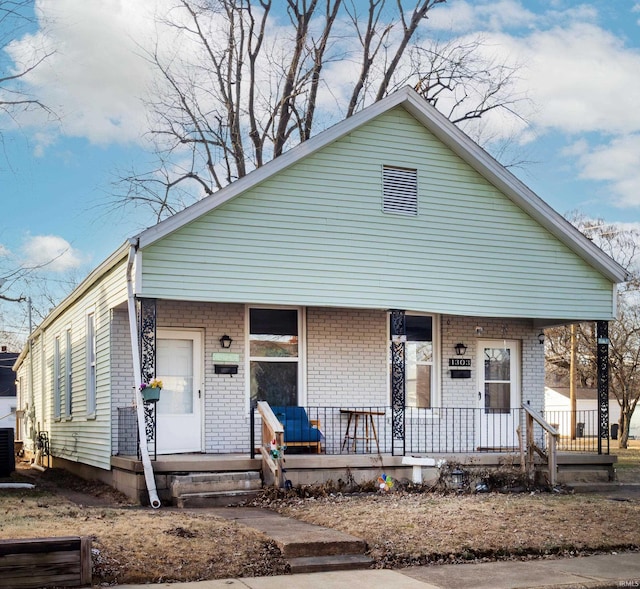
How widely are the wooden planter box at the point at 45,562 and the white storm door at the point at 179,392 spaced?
25.1 ft

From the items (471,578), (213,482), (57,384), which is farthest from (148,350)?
(57,384)

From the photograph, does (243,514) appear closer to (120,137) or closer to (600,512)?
(600,512)

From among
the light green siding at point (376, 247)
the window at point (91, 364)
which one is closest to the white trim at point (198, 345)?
the light green siding at point (376, 247)

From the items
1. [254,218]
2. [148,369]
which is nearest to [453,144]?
[254,218]

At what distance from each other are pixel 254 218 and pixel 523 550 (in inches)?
289

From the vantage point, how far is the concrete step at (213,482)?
12492 mm

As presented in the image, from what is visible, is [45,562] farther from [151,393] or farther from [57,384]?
[57,384]

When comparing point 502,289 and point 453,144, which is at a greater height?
point 453,144

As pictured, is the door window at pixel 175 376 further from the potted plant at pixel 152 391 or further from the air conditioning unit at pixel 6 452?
the air conditioning unit at pixel 6 452

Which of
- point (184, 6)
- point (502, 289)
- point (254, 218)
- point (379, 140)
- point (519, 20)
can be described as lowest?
point (502, 289)

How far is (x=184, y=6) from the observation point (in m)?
28.0

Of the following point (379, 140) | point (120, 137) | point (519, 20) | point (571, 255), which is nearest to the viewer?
point (379, 140)

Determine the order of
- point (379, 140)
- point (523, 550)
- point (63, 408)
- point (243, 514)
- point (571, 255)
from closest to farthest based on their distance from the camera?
point (523, 550) → point (243, 514) → point (379, 140) → point (571, 255) → point (63, 408)

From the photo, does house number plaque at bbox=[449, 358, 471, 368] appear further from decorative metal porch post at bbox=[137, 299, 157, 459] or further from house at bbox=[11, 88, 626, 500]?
decorative metal porch post at bbox=[137, 299, 157, 459]
